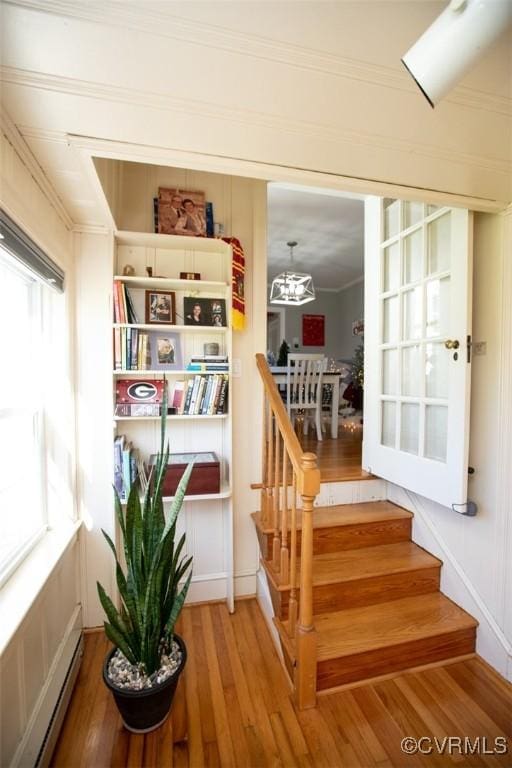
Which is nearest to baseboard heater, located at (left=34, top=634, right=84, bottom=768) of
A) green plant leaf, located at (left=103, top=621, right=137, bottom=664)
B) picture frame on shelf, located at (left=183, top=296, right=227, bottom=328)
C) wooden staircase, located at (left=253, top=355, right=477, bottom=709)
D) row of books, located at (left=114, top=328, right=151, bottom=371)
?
green plant leaf, located at (left=103, top=621, right=137, bottom=664)

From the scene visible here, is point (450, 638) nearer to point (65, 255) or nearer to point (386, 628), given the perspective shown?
point (386, 628)

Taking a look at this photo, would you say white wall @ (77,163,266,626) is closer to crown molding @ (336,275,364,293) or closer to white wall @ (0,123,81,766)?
white wall @ (0,123,81,766)

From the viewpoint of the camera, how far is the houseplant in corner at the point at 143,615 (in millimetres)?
1234

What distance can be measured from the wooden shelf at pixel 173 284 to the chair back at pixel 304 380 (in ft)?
6.34

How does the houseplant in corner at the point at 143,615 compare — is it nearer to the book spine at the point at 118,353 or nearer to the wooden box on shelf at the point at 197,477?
the wooden box on shelf at the point at 197,477

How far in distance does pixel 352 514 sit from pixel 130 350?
1623 mm

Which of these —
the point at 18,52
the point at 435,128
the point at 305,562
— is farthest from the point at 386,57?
the point at 305,562

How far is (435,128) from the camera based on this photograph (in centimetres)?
106

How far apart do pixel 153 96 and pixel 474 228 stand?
1.55 meters

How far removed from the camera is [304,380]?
3.82 meters

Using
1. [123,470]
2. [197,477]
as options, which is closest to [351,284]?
[197,477]

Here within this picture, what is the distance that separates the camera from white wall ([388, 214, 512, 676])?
60.5 inches

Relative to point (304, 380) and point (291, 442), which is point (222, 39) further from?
point (304, 380)

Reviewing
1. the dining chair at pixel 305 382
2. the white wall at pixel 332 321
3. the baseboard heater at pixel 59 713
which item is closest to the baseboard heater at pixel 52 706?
the baseboard heater at pixel 59 713
